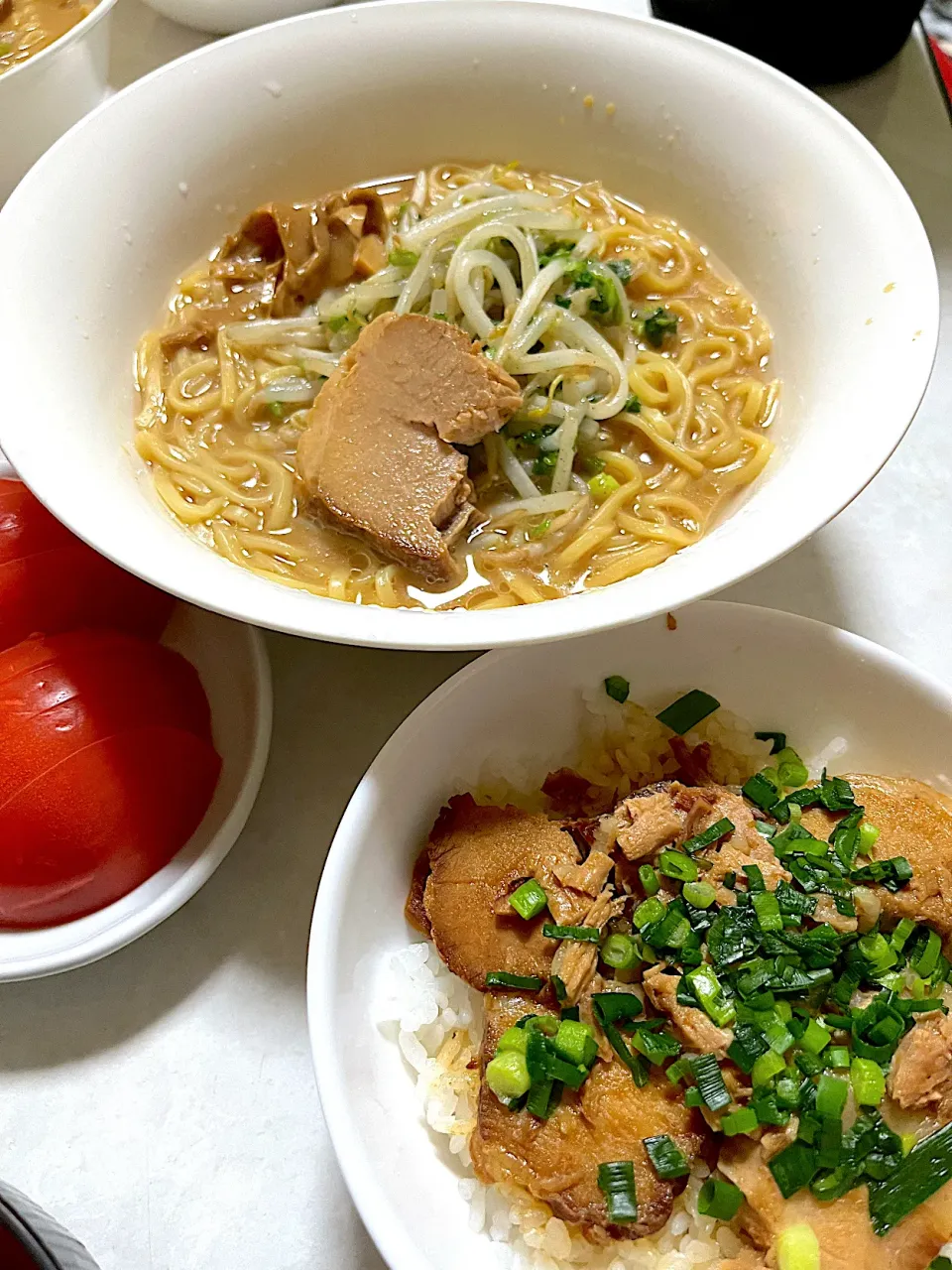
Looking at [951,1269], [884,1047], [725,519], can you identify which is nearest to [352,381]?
[725,519]

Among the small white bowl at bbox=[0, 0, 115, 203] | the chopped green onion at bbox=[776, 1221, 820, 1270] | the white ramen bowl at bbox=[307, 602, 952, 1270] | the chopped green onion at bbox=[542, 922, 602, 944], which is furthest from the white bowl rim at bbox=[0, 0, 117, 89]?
the chopped green onion at bbox=[776, 1221, 820, 1270]

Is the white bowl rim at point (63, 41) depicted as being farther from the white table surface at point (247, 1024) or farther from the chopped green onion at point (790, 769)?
the chopped green onion at point (790, 769)

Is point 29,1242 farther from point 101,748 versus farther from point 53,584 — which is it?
point 53,584

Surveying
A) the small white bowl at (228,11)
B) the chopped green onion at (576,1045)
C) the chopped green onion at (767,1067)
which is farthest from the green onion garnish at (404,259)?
the chopped green onion at (767,1067)

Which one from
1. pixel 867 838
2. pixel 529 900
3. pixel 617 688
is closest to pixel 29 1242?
pixel 529 900

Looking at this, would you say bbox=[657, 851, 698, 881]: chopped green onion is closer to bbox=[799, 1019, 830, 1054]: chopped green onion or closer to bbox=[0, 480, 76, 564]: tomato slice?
bbox=[799, 1019, 830, 1054]: chopped green onion

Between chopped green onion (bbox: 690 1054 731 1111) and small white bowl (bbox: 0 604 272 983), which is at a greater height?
small white bowl (bbox: 0 604 272 983)
